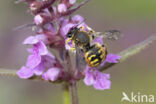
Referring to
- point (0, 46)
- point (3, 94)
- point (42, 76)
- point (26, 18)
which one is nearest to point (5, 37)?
point (0, 46)

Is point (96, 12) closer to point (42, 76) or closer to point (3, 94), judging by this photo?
point (3, 94)

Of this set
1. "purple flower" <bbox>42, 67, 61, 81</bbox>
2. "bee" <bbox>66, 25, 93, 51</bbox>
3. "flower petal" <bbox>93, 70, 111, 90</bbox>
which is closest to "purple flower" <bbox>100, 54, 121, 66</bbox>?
"flower petal" <bbox>93, 70, 111, 90</bbox>

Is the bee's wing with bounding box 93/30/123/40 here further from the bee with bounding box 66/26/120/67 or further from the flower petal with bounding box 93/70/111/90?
the flower petal with bounding box 93/70/111/90

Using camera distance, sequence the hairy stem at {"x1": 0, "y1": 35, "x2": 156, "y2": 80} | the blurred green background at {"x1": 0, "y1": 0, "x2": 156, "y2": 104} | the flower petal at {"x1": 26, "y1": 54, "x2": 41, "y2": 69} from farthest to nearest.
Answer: the blurred green background at {"x1": 0, "y1": 0, "x2": 156, "y2": 104}, the hairy stem at {"x1": 0, "y1": 35, "x2": 156, "y2": 80}, the flower petal at {"x1": 26, "y1": 54, "x2": 41, "y2": 69}

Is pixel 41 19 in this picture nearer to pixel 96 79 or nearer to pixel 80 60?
pixel 80 60

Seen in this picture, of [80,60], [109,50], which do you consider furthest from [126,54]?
[109,50]

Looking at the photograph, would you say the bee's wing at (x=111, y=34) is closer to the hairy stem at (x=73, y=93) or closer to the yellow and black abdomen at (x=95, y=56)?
the yellow and black abdomen at (x=95, y=56)
